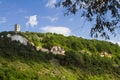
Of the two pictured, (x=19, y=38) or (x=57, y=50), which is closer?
(x=19, y=38)

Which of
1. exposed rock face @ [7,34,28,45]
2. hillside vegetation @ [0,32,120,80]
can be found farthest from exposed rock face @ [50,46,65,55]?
exposed rock face @ [7,34,28,45]

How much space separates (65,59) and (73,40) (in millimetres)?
4226

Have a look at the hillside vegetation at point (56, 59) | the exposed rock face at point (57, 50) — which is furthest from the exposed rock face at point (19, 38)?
the exposed rock face at point (57, 50)

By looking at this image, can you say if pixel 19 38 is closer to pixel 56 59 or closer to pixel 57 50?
pixel 56 59

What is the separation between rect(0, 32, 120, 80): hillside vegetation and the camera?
23.7 meters

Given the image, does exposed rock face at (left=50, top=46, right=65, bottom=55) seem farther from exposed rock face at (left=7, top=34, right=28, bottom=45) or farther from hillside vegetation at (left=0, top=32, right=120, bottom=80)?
exposed rock face at (left=7, top=34, right=28, bottom=45)

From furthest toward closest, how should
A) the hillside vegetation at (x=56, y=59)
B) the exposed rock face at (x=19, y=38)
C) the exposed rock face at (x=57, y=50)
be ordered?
the exposed rock face at (x=57, y=50) → the exposed rock face at (x=19, y=38) → the hillside vegetation at (x=56, y=59)

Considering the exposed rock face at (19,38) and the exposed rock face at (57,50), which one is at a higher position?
the exposed rock face at (19,38)

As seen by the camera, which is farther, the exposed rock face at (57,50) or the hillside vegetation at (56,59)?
the exposed rock face at (57,50)

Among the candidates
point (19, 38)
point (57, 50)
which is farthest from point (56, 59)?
point (19, 38)

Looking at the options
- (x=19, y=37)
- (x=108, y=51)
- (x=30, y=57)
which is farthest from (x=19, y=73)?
(x=108, y=51)

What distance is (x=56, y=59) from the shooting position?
2880cm

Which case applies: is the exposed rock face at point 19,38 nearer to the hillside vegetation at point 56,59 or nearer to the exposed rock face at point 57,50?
the hillside vegetation at point 56,59

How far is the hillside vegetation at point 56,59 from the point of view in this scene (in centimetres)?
2372
